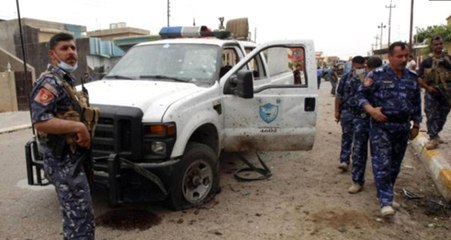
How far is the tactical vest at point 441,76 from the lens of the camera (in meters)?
5.83

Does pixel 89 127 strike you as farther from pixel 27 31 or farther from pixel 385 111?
pixel 27 31

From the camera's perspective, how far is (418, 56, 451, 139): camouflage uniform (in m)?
6.00

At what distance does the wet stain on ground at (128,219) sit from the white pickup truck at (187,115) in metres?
0.25

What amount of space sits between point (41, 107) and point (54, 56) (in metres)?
0.40

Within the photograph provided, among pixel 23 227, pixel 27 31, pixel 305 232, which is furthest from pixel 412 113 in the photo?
pixel 27 31

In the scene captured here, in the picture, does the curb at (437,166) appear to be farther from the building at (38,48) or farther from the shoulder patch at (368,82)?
the building at (38,48)

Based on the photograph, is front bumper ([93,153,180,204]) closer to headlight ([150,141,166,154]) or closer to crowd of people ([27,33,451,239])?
headlight ([150,141,166,154])

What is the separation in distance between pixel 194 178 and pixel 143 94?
3.37 feet

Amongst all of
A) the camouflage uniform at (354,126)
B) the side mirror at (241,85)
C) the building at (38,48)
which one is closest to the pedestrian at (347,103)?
the camouflage uniform at (354,126)

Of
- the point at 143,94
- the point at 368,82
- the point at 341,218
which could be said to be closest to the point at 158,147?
the point at 143,94

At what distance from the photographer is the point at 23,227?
3955 millimetres

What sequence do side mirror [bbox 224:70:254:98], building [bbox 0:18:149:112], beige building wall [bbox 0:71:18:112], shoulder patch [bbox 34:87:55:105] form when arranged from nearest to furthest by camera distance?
shoulder patch [bbox 34:87:55:105]
side mirror [bbox 224:70:254:98]
beige building wall [bbox 0:71:18:112]
building [bbox 0:18:149:112]

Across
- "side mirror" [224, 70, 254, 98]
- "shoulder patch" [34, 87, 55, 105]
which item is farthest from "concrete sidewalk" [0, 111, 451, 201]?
"shoulder patch" [34, 87, 55, 105]

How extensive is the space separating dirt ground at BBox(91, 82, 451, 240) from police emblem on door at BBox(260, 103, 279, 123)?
877 mm
